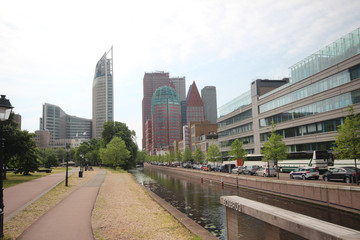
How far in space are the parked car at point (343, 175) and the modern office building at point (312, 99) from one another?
626 inches

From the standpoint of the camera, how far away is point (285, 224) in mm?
5223

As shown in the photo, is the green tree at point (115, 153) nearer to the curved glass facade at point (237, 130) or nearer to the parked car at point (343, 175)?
the curved glass facade at point (237, 130)

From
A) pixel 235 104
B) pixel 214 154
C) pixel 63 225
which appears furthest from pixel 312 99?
pixel 63 225

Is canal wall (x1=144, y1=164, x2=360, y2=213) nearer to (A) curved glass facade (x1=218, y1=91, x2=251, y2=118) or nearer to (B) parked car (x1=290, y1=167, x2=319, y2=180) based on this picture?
(B) parked car (x1=290, y1=167, x2=319, y2=180)

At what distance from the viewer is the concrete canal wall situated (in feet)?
13.9

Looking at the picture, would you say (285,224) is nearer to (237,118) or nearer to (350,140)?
(350,140)

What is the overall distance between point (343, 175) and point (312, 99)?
25033 millimetres

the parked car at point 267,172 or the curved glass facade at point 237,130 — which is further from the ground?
the curved glass facade at point 237,130

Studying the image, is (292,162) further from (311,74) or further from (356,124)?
(356,124)

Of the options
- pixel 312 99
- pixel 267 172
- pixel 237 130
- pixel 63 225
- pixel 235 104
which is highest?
pixel 235 104

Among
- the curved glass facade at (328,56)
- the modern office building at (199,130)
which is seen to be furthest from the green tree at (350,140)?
the modern office building at (199,130)

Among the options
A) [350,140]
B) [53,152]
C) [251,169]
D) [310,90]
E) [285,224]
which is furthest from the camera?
[53,152]

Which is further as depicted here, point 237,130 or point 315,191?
point 237,130

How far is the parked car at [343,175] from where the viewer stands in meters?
24.8
